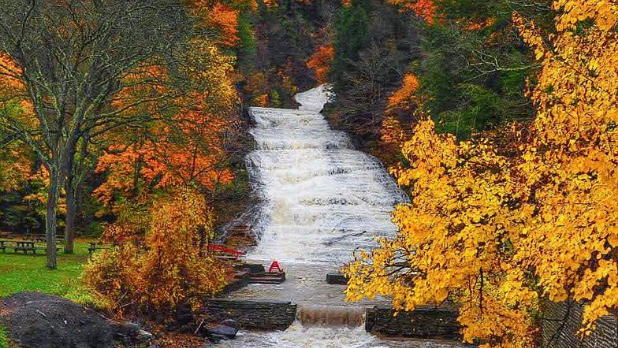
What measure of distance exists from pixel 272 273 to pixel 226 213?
9931 millimetres

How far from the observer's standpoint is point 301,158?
116 feet

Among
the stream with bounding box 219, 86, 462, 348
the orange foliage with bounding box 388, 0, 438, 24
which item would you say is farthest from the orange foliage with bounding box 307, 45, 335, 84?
the stream with bounding box 219, 86, 462, 348

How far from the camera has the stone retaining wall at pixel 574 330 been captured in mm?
8805

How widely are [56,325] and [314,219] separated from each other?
60.4 feet

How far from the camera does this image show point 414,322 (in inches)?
630

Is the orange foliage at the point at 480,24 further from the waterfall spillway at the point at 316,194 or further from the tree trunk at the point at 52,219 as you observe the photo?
the tree trunk at the point at 52,219

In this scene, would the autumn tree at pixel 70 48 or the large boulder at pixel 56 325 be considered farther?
the autumn tree at pixel 70 48

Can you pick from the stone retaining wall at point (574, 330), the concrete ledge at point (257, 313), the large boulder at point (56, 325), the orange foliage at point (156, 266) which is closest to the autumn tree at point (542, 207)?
the stone retaining wall at point (574, 330)

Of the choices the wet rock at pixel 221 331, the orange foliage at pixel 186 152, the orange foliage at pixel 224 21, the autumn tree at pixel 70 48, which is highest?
the orange foliage at pixel 224 21

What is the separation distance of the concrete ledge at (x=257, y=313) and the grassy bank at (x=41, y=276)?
3.89 meters

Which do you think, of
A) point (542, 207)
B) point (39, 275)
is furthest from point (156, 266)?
point (542, 207)

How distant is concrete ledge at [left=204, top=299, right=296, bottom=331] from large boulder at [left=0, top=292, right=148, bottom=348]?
400 centimetres

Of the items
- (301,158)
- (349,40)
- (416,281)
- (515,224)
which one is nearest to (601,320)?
(515,224)

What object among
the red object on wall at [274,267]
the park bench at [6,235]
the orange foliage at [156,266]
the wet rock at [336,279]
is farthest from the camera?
the park bench at [6,235]
